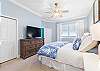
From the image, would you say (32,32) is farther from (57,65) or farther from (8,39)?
(57,65)

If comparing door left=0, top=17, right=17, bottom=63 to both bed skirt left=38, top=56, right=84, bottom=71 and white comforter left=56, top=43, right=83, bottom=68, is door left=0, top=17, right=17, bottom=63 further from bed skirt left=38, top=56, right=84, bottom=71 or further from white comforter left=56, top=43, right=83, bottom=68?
white comforter left=56, top=43, right=83, bottom=68

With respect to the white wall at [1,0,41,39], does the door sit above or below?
below

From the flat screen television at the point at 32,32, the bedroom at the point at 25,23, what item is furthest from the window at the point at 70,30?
the flat screen television at the point at 32,32

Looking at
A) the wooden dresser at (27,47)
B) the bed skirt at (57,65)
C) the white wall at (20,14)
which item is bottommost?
the bed skirt at (57,65)

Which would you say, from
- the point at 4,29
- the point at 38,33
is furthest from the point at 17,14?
the point at 38,33

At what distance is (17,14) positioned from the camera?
526cm

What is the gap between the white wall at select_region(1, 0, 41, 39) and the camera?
4617mm

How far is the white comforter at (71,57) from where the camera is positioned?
8.26 ft

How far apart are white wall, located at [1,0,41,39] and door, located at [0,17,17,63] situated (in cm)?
30

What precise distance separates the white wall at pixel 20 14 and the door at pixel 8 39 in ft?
0.98

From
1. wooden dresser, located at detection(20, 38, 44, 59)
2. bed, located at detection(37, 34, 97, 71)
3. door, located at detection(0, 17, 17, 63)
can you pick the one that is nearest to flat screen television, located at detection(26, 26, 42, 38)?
wooden dresser, located at detection(20, 38, 44, 59)

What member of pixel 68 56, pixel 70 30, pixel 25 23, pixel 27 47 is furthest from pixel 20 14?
pixel 70 30

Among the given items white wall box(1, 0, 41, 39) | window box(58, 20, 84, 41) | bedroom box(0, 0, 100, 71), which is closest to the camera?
bedroom box(0, 0, 100, 71)

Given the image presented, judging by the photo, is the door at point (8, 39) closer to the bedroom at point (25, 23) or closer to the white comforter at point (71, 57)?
the bedroom at point (25, 23)
